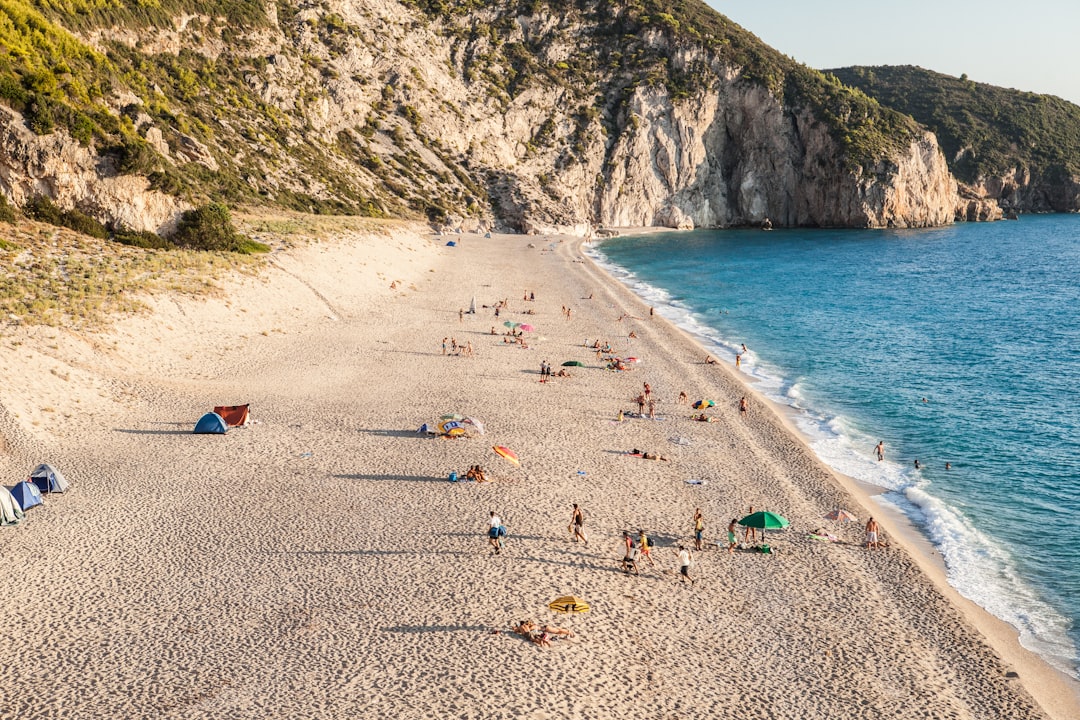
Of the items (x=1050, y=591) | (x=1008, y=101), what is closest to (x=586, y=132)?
(x=1050, y=591)

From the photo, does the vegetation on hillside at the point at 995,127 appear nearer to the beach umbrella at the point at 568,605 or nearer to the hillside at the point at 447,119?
the hillside at the point at 447,119

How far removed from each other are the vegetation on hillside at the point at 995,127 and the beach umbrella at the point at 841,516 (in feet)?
567

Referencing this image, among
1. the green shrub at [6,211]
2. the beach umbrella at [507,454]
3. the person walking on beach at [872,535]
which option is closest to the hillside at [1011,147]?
the person walking on beach at [872,535]

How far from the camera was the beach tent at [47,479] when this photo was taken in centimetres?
2061

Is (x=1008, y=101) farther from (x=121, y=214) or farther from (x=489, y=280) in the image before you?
(x=121, y=214)

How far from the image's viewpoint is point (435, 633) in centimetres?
1555

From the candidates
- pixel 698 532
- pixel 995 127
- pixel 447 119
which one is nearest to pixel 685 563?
pixel 698 532

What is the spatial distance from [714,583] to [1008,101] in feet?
721

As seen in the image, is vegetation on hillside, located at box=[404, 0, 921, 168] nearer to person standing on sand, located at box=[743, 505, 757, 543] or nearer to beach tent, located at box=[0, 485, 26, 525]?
person standing on sand, located at box=[743, 505, 757, 543]

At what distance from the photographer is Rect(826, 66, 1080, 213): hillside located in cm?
16438

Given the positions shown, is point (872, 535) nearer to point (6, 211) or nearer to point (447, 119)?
point (6, 211)

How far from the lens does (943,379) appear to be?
38.2 metres

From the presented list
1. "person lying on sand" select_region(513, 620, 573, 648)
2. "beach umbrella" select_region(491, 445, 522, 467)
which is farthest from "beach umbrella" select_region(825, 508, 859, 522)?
"person lying on sand" select_region(513, 620, 573, 648)

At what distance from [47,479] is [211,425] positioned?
5.77 m
